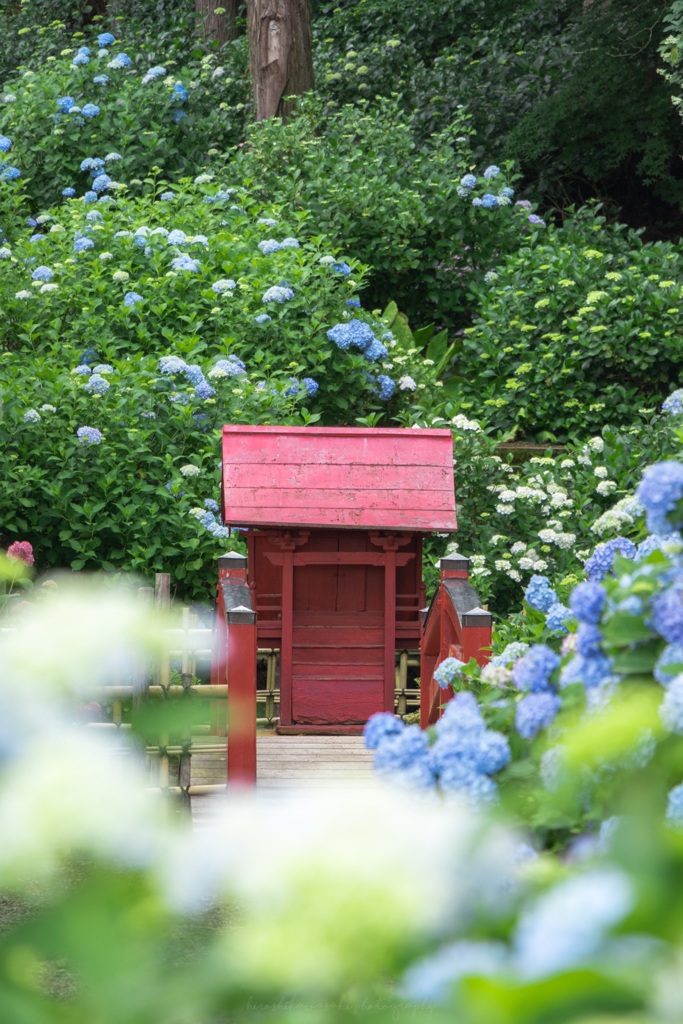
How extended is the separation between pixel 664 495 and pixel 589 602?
164mm

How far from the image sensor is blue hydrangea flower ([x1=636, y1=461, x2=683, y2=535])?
5.31 feet

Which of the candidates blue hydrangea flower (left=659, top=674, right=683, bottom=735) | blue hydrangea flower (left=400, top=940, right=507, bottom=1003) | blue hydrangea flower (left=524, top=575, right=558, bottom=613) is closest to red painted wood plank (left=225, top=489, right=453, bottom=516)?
blue hydrangea flower (left=524, top=575, right=558, bottom=613)

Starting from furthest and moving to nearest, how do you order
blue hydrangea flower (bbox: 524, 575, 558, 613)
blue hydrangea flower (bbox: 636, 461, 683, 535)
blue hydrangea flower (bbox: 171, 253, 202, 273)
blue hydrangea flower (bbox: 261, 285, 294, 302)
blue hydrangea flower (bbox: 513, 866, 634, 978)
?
blue hydrangea flower (bbox: 171, 253, 202, 273) < blue hydrangea flower (bbox: 261, 285, 294, 302) < blue hydrangea flower (bbox: 524, 575, 558, 613) < blue hydrangea flower (bbox: 636, 461, 683, 535) < blue hydrangea flower (bbox: 513, 866, 634, 978)

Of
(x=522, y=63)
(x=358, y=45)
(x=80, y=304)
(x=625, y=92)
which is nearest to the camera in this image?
(x=80, y=304)

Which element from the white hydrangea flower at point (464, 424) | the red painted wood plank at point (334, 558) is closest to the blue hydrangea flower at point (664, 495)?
the red painted wood plank at point (334, 558)

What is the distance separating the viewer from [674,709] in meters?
1.36

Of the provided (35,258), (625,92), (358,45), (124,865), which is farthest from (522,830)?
(358,45)

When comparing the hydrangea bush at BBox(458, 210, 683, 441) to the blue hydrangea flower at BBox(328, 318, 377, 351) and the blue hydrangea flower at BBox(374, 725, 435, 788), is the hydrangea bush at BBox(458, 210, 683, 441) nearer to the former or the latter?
the blue hydrangea flower at BBox(328, 318, 377, 351)

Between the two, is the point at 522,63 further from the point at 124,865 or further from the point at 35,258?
the point at 124,865

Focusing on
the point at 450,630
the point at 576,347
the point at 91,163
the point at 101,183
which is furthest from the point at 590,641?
the point at 91,163

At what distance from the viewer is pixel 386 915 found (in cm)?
80

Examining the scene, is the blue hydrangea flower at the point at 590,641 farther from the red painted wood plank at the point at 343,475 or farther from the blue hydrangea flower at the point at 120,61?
the blue hydrangea flower at the point at 120,61

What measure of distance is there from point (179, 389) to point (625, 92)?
5996mm

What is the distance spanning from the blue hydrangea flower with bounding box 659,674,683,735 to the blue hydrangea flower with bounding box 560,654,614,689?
25 centimetres
